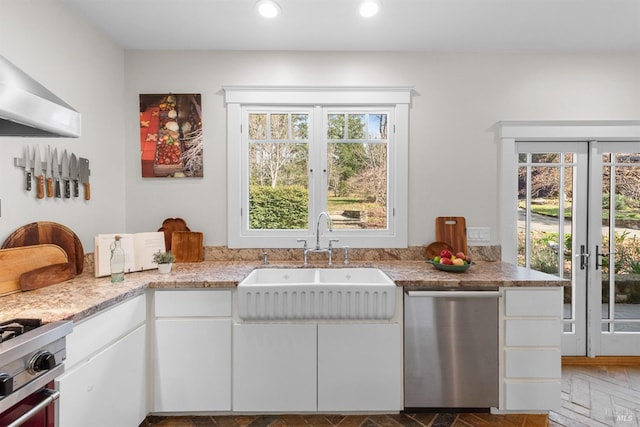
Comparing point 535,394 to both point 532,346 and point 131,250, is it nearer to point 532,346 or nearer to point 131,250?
point 532,346

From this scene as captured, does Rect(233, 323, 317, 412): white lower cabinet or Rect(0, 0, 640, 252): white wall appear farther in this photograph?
Rect(0, 0, 640, 252): white wall

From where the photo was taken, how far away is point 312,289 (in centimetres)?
200

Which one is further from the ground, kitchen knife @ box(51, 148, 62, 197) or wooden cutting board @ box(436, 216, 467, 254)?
kitchen knife @ box(51, 148, 62, 197)

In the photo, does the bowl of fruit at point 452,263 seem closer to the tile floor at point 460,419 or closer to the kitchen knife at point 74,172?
the tile floor at point 460,419

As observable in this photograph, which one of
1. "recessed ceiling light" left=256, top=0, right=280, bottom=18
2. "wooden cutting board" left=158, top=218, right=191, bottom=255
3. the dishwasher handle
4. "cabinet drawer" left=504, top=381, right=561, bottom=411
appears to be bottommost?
"cabinet drawer" left=504, top=381, right=561, bottom=411

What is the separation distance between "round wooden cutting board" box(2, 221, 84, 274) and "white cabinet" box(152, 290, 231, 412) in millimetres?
596

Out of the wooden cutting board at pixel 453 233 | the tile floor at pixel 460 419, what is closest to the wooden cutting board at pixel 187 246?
the tile floor at pixel 460 419

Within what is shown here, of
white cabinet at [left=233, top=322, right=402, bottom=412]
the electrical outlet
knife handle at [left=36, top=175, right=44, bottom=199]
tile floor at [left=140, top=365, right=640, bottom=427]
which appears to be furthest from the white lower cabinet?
the electrical outlet

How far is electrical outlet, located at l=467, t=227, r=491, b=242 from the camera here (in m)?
2.75

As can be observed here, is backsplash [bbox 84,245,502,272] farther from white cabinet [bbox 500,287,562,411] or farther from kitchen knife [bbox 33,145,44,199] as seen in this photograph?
kitchen knife [bbox 33,145,44,199]

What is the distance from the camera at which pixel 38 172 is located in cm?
189

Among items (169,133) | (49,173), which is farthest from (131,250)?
(169,133)

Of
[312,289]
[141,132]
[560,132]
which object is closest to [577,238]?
[560,132]

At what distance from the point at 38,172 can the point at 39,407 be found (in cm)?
131
